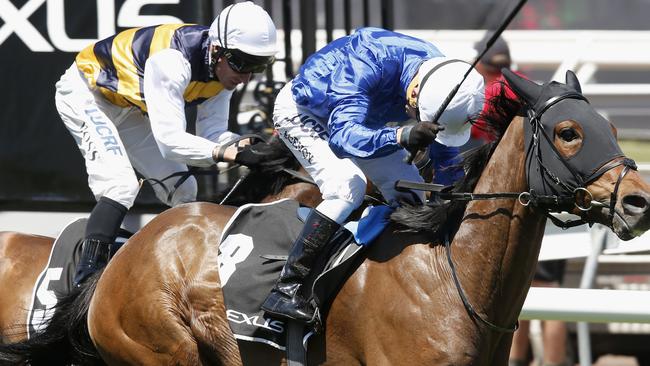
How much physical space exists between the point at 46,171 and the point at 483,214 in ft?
11.6

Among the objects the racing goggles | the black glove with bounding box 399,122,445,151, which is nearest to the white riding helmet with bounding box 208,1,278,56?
the racing goggles

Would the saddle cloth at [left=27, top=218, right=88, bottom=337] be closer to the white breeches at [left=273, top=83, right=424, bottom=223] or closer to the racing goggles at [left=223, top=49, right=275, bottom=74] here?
the racing goggles at [left=223, top=49, right=275, bottom=74]

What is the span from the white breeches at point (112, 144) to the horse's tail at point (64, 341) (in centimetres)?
42

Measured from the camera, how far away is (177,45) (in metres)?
4.76

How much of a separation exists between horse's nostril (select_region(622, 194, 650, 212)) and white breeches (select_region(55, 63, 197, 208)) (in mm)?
2173

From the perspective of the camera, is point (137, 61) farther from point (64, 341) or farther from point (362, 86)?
point (362, 86)

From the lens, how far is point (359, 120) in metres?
3.83

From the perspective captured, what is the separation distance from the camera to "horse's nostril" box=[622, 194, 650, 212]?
3.30 meters

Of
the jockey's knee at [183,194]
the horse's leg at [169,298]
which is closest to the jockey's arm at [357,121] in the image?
the horse's leg at [169,298]

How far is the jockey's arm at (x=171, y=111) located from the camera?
4566 mm

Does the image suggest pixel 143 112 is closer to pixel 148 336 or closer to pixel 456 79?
pixel 148 336

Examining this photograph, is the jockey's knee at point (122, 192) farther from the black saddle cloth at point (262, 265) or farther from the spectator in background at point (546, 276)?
the spectator in background at point (546, 276)

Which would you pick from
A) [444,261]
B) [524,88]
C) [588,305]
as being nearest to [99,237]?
[444,261]

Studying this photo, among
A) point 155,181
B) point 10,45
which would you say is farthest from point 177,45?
point 10,45
